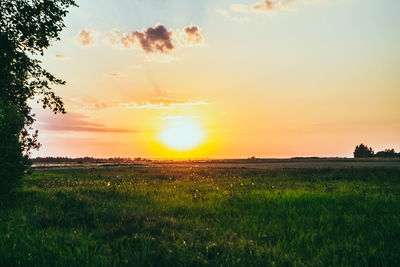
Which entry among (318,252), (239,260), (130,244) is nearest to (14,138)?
(130,244)

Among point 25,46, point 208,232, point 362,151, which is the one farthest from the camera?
point 362,151

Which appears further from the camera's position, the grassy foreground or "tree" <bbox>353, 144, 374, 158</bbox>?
"tree" <bbox>353, 144, 374, 158</bbox>

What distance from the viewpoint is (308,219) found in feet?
22.2

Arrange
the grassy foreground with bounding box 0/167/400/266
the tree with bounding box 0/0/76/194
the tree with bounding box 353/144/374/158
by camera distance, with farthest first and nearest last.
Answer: the tree with bounding box 353/144/374/158
the tree with bounding box 0/0/76/194
the grassy foreground with bounding box 0/167/400/266

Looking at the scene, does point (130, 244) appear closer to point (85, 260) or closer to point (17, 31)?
point (85, 260)

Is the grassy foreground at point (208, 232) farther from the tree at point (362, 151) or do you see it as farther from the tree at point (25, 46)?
the tree at point (362, 151)

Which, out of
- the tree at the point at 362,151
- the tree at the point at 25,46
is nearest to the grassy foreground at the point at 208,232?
the tree at the point at 25,46

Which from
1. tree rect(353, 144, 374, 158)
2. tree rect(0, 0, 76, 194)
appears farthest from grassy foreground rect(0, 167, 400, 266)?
tree rect(353, 144, 374, 158)

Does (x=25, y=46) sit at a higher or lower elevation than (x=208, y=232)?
higher

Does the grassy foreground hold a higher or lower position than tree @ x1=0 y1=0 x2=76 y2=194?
lower

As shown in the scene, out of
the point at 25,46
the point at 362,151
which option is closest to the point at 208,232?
the point at 25,46

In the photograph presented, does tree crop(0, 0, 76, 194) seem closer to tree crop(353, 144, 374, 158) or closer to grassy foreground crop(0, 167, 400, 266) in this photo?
grassy foreground crop(0, 167, 400, 266)

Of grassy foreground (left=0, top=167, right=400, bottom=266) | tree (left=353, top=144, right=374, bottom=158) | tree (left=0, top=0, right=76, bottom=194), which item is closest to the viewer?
grassy foreground (left=0, top=167, right=400, bottom=266)

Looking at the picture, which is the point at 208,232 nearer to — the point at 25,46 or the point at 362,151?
the point at 25,46
